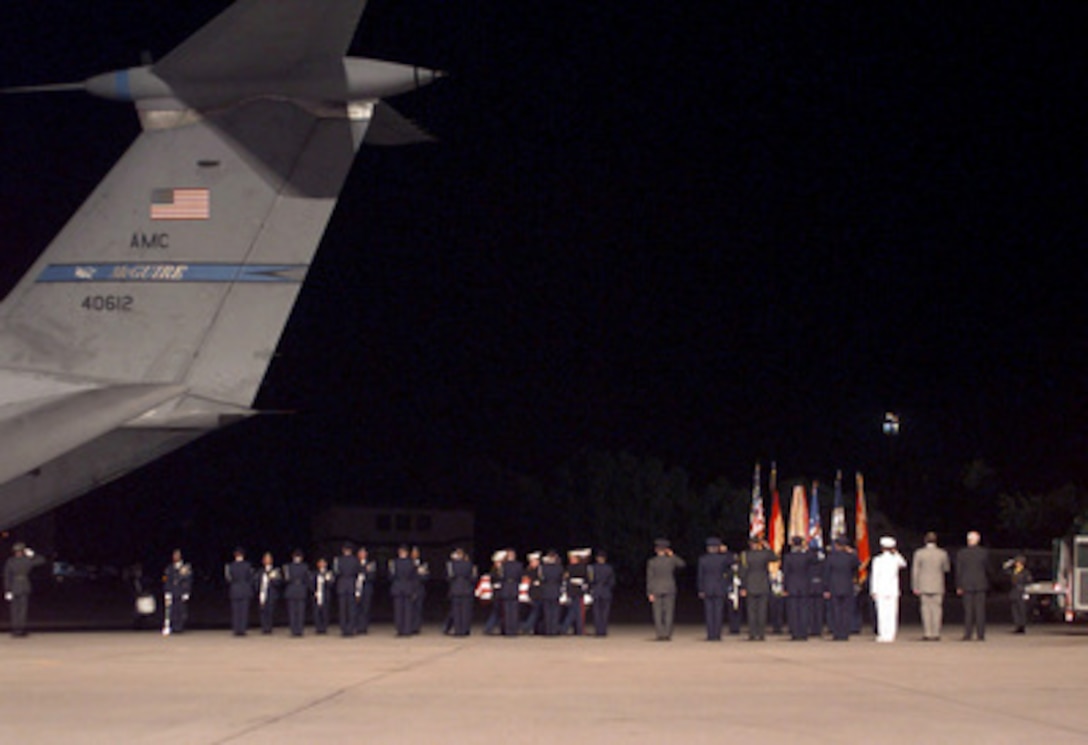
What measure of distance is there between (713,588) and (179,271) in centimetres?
886

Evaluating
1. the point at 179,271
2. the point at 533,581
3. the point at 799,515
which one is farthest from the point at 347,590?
the point at 799,515

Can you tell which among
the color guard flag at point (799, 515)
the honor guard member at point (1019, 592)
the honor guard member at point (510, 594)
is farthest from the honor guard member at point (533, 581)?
the color guard flag at point (799, 515)

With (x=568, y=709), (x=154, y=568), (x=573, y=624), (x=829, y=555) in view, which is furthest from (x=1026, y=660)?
(x=154, y=568)

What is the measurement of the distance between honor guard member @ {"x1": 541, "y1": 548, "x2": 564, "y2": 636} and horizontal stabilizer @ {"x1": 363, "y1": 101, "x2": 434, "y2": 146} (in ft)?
27.9

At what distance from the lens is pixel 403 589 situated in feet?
72.7

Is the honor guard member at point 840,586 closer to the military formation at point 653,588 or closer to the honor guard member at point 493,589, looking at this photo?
the military formation at point 653,588

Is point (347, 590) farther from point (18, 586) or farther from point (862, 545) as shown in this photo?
point (862, 545)

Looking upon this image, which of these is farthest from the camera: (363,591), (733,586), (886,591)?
(363,591)

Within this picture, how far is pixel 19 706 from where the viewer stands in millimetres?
11766

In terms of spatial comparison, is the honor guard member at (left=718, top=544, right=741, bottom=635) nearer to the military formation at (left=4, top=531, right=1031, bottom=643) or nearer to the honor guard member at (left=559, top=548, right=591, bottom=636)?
the military formation at (left=4, top=531, right=1031, bottom=643)

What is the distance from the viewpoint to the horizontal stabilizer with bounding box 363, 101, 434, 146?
15.6 meters

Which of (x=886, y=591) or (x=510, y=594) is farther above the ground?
(x=886, y=591)

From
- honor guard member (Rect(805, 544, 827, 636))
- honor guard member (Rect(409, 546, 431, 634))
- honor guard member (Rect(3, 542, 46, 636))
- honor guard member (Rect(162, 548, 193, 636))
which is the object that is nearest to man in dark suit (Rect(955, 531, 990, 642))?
honor guard member (Rect(805, 544, 827, 636))

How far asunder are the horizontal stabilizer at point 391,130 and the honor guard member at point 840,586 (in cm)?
870
